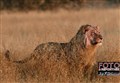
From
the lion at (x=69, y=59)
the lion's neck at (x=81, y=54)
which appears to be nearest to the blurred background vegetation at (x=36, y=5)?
the lion at (x=69, y=59)

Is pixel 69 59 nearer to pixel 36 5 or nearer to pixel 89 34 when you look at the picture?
pixel 89 34

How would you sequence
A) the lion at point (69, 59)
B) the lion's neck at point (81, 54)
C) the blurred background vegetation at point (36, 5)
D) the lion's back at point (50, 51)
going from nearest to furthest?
the lion at point (69, 59), the lion's neck at point (81, 54), the lion's back at point (50, 51), the blurred background vegetation at point (36, 5)

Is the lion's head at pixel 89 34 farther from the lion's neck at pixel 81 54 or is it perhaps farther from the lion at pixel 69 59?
the lion's neck at pixel 81 54

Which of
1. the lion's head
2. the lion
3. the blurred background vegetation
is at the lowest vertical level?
the blurred background vegetation

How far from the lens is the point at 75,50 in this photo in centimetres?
1041

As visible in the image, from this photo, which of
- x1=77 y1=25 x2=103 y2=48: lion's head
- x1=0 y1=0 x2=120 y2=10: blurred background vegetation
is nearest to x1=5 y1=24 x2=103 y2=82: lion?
x1=77 y1=25 x2=103 y2=48: lion's head

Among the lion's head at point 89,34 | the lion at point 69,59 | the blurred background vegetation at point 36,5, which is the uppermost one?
the lion's head at point 89,34

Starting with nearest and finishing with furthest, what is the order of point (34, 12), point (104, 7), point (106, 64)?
1. point (106, 64)
2. point (34, 12)
3. point (104, 7)

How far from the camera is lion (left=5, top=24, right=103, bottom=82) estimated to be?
10234 mm

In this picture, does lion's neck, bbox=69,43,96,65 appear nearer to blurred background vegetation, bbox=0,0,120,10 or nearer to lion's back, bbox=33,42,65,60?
lion's back, bbox=33,42,65,60

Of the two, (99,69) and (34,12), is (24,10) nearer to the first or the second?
(34,12)

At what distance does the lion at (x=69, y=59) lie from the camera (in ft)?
33.6

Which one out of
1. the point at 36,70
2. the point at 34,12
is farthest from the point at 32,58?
the point at 34,12

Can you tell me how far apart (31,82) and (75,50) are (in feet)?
3.44
